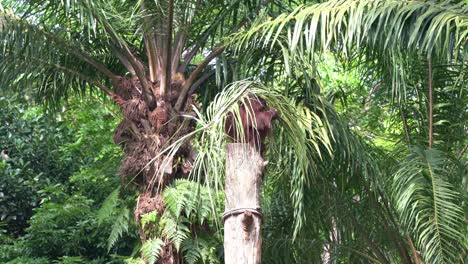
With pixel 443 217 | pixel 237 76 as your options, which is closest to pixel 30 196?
pixel 237 76

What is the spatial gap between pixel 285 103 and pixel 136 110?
2.00 metres

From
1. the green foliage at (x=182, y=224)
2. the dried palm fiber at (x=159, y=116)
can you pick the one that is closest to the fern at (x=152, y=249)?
the green foliage at (x=182, y=224)

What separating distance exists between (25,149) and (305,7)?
266 inches

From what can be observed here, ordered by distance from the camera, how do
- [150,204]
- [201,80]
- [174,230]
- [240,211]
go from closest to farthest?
1. [240,211]
2. [174,230]
3. [150,204]
4. [201,80]

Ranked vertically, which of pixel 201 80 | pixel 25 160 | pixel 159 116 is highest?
pixel 25 160

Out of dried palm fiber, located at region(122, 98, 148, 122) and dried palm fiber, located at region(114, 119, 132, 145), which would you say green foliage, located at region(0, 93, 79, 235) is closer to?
dried palm fiber, located at region(114, 119, 132, 145)

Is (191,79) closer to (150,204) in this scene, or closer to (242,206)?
(150,204)

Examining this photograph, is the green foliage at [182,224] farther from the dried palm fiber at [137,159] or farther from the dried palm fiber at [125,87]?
the dried palm fiber at [125,87]

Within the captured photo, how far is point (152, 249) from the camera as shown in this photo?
24.5ft

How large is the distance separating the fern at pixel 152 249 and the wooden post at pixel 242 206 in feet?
7.06

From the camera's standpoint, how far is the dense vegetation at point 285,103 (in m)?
6.90

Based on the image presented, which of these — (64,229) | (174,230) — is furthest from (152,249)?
(64,229)

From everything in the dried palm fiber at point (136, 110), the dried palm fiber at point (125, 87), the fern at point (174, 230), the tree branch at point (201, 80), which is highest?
the tree branch at point (201, 80)

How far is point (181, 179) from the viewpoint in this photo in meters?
7.78
